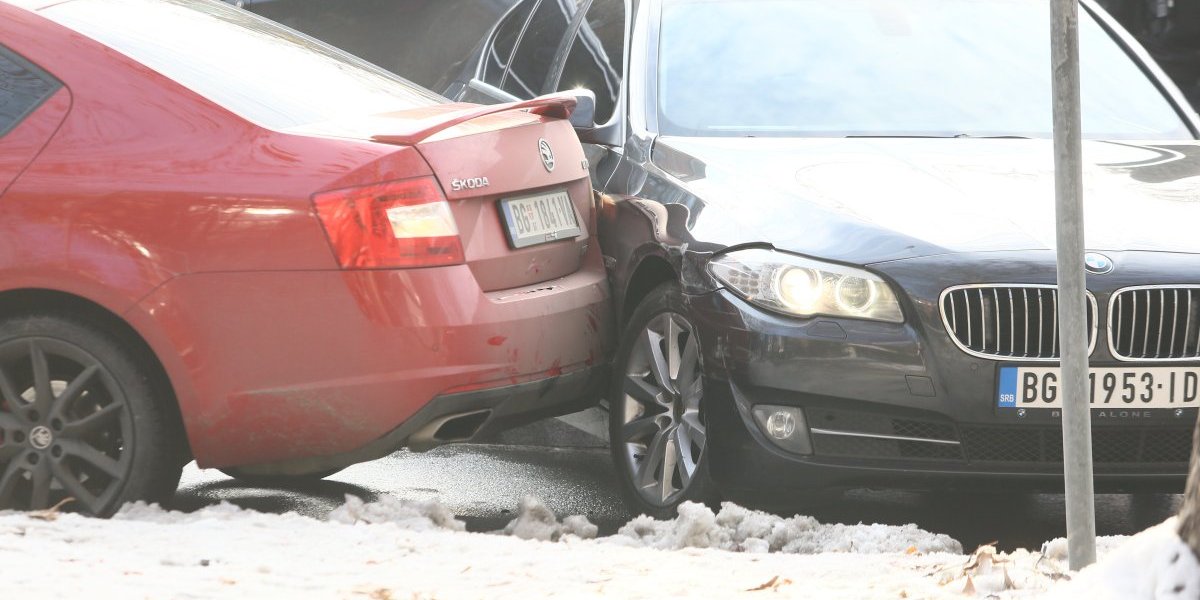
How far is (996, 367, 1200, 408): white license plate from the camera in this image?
4.80m

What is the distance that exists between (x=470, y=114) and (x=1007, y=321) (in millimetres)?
1579

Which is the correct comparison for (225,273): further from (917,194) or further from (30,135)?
(917,194)

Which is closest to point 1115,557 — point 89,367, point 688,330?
point 688,330

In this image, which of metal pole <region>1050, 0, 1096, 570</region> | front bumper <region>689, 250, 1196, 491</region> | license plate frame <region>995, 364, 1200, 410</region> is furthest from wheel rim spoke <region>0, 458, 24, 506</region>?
metal pole <region>1050, 0, 1096, 570</region>

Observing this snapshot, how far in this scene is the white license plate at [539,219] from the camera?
5.27 m

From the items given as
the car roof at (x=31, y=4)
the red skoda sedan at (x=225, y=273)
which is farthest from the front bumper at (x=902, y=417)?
the car roof at (x=31, y=4)

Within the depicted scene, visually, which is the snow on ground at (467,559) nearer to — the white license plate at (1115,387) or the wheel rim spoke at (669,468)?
the wheel rim spoke at (669,468)

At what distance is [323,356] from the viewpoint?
487cm

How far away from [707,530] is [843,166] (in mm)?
1266

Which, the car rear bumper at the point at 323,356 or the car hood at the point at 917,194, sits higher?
the car hood at the point at 917,194

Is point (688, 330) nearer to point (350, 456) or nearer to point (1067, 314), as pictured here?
point (350, 456)

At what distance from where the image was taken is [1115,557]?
282 cm

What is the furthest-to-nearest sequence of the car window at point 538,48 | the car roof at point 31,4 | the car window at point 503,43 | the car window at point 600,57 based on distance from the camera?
the car window at point 503,43, the car window at point 538,48, the car window at point 600,57, the car roof at point 31,4

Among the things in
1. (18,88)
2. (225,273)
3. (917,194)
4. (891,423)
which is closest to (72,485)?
(225,273)
